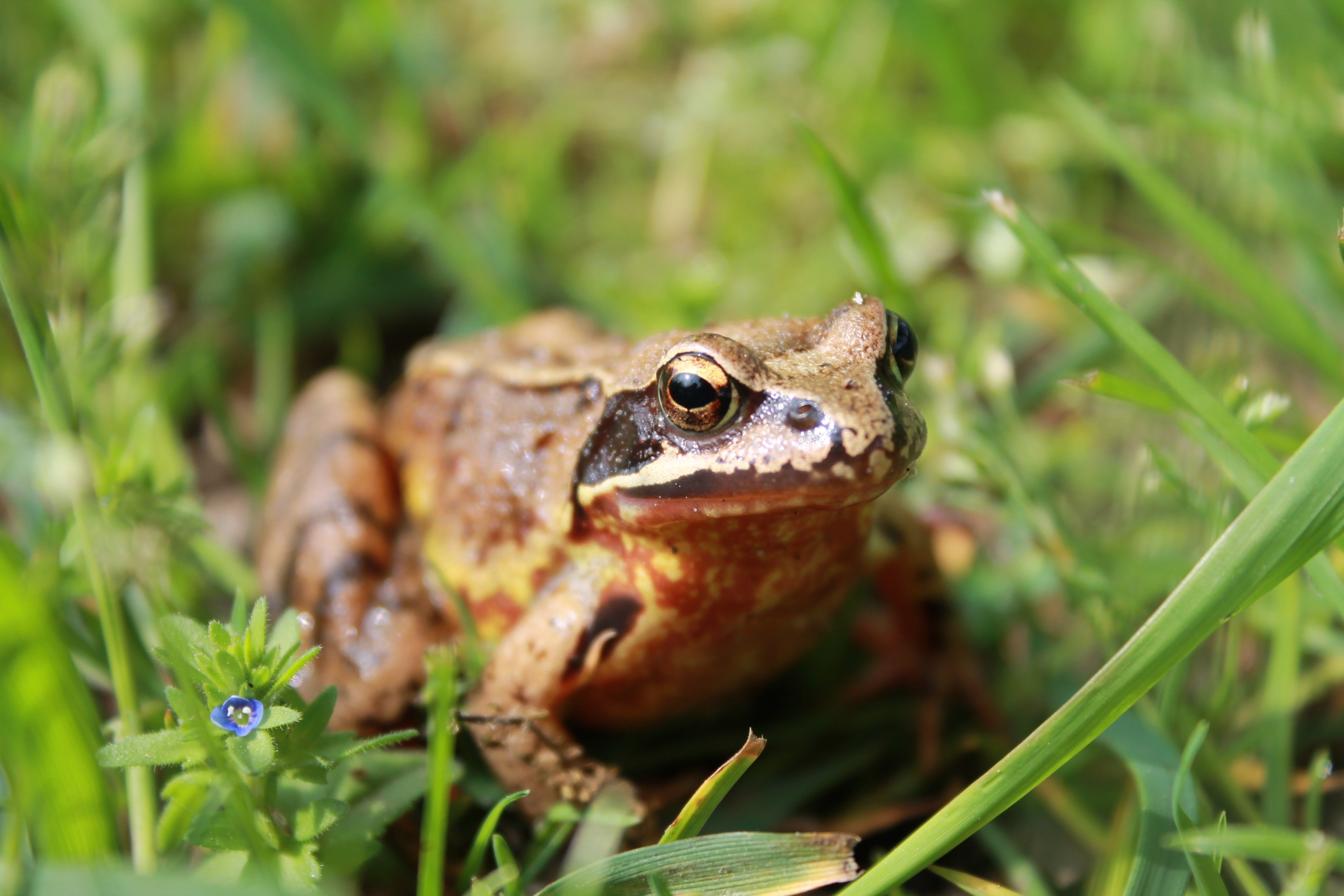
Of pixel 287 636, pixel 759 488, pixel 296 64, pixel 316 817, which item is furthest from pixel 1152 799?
pixel 296 64

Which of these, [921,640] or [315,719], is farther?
[921,640]

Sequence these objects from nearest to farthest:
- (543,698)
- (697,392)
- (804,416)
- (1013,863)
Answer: (804,416), (697,392), (1013,863), (543,698)

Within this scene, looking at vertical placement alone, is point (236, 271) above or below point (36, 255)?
below

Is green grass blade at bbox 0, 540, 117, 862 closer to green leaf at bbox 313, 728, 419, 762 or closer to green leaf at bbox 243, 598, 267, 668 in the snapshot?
green leaf at bbox 243, 598, 267, 668

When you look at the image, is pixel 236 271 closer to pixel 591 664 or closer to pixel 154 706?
pixel 154 706

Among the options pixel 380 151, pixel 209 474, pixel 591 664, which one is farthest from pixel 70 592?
pixel 380 151

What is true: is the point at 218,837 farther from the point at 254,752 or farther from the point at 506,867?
the point at 506,867
